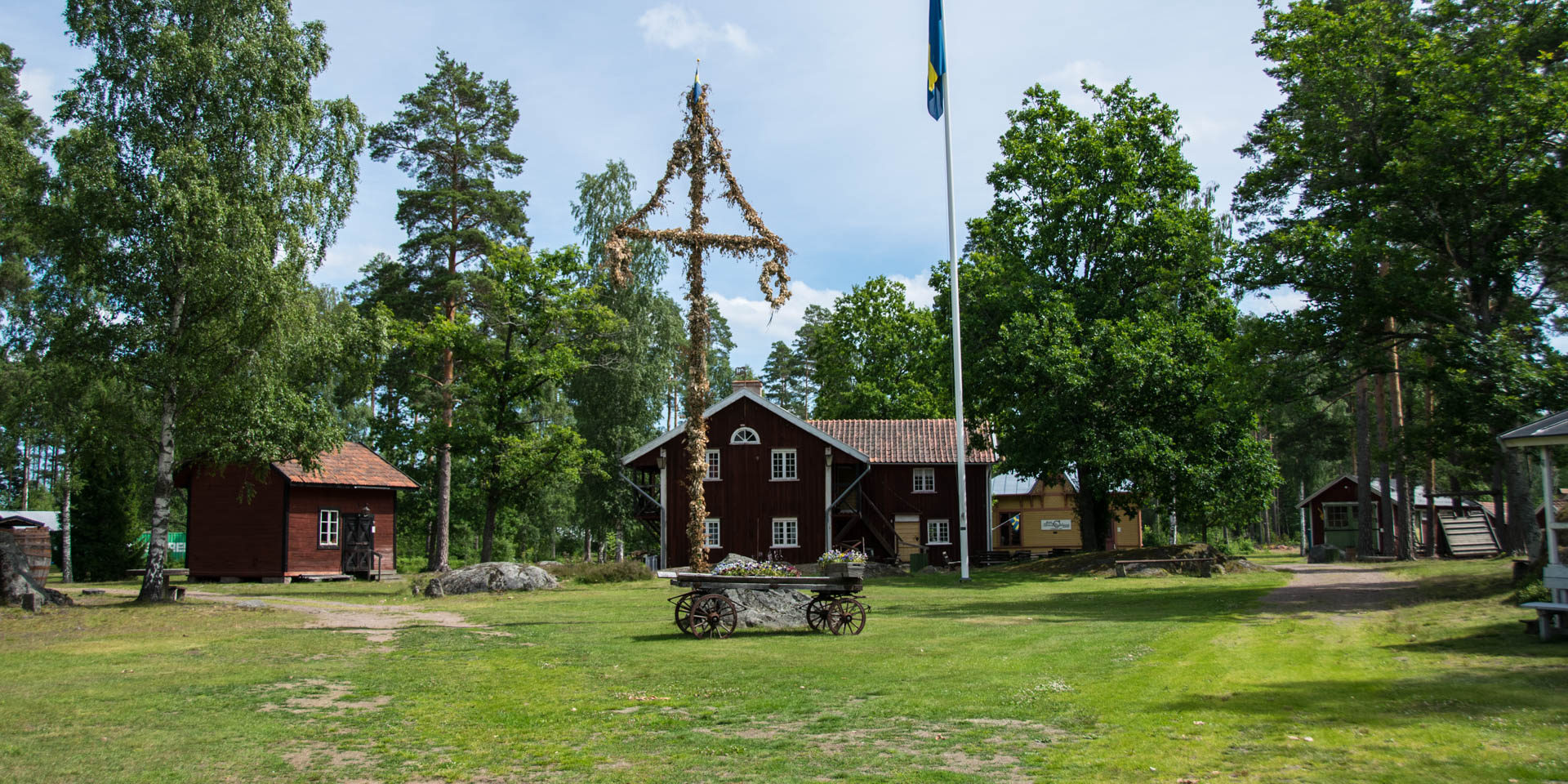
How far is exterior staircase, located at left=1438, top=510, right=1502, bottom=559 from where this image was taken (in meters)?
37.5

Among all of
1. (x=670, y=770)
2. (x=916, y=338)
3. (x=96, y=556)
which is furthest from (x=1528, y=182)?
(x=96, y=556)

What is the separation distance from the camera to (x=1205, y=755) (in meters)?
6.98

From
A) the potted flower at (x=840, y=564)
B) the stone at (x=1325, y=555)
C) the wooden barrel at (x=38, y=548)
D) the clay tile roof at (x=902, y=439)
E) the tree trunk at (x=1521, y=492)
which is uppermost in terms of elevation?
the clay tile roof at (x=902, y=439)

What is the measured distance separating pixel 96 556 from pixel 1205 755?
135 feet

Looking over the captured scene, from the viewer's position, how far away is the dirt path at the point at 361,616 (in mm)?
16562

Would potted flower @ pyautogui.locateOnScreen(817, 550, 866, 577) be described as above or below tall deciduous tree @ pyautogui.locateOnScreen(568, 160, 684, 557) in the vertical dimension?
below

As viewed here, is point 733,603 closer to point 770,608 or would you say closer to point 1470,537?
point 770,608

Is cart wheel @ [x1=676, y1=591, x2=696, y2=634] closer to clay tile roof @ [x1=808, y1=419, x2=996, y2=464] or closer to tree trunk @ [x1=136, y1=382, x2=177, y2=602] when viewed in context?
tree trunk @ [x1=136, y1=382, x2=177, y2=602]

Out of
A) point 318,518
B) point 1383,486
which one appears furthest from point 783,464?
point 1383,486

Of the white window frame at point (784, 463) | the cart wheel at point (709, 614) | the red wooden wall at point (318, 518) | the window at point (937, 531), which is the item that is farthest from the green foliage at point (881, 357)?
the cart wheel at point (709, 614)

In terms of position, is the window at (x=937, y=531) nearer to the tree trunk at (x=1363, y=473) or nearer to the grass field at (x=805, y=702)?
the tree trunk at (x=1363, y=473)

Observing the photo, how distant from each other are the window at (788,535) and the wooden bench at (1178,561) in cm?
1227

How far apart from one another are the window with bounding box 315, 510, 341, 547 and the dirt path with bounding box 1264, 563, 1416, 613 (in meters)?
28.6

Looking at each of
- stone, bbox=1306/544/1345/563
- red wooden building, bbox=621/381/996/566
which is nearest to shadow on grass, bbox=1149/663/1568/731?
red wooden building, bbox=621/381/996/566
